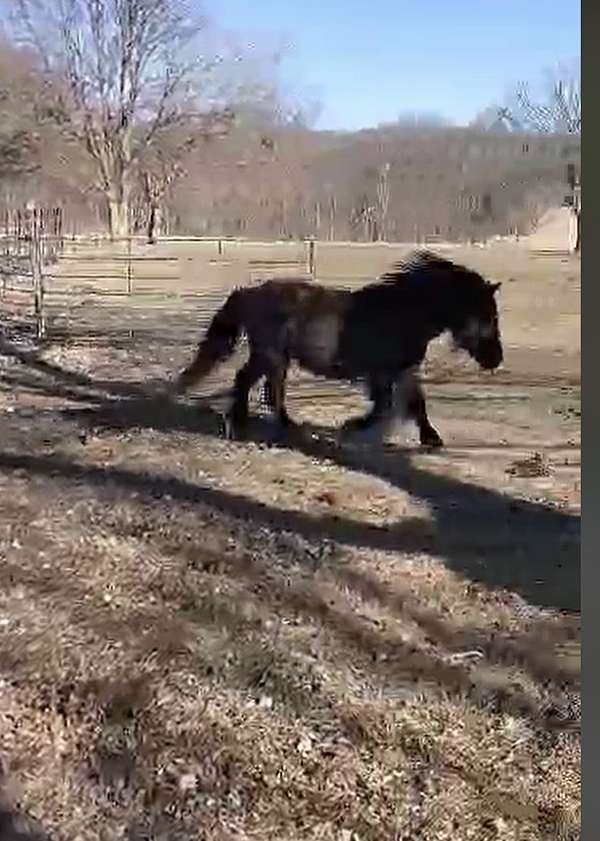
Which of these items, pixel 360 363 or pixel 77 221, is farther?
pixel 360 363

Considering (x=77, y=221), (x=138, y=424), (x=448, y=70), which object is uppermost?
(x=448, y=70)

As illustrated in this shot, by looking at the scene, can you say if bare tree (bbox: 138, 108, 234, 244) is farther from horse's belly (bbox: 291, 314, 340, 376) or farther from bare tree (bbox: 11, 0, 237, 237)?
horse's belly (bbox: 291, 314, 340, 376)

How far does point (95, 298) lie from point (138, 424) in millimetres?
184

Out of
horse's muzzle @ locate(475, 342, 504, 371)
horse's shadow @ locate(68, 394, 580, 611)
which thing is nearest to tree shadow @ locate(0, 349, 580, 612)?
horse's shadow @ locate(68, 394, 580, 611)

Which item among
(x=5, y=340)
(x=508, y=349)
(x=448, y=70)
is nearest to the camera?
(x=448, y=70)

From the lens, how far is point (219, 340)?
1184 mm

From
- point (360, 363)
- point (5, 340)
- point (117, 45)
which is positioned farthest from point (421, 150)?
point (5, 340)

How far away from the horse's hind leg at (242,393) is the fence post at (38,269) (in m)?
0.22

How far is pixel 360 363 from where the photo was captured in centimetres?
132

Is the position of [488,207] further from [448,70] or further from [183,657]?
[183,657]

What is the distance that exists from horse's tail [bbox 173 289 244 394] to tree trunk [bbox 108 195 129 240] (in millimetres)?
141

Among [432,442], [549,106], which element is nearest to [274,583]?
[432,442]

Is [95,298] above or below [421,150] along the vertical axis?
below

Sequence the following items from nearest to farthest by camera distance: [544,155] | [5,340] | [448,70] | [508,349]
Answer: [544,155], [448,70], [508,349], [5,340]
